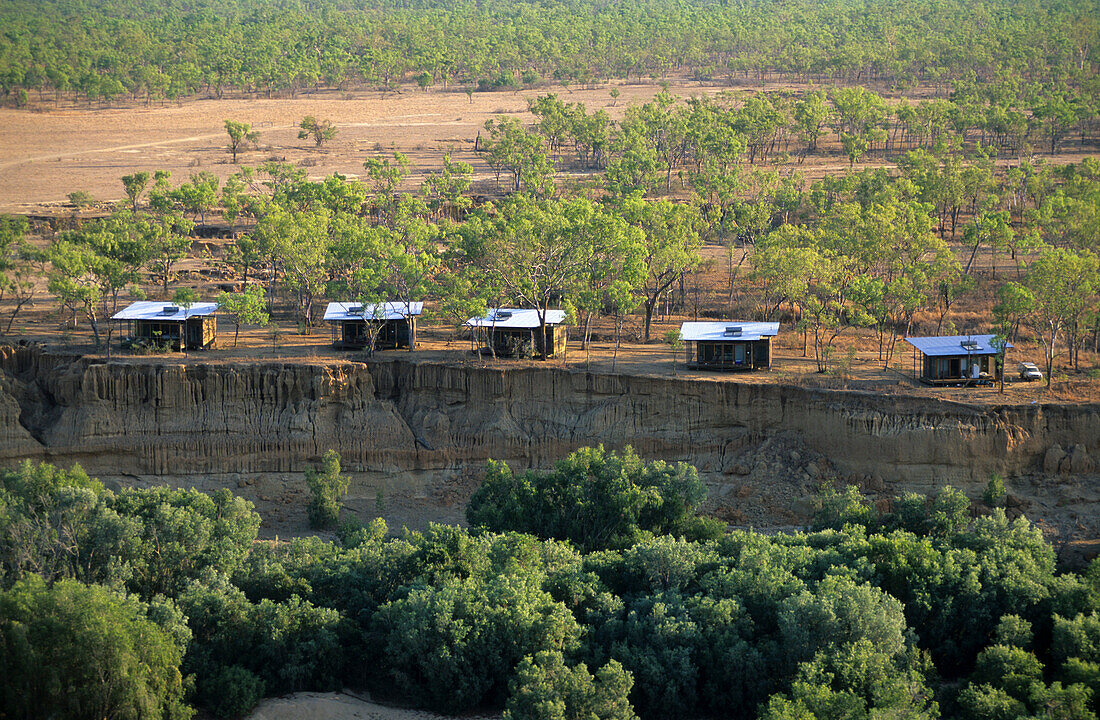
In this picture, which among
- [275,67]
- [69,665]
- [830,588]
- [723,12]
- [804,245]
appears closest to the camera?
[69,665]

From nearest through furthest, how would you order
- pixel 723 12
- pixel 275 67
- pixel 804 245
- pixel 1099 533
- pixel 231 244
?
pixel 1099 533 → pixel 804 245 → pixel 231 244 → pixel 275 67 → pixel 723 12

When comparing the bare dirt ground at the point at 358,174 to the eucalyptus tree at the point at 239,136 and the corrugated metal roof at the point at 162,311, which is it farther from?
the corrugated metal roof at the point at 162,311

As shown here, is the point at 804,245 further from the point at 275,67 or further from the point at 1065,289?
the point at 275,67

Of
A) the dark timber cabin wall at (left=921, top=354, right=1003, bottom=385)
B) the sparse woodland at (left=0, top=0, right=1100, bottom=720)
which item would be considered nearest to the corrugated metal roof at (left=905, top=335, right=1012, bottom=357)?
the dark timber cabin wall at (left=921, top=354, right=1003, bottom=385)

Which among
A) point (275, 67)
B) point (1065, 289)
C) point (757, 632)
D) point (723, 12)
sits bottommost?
point (757, 632)

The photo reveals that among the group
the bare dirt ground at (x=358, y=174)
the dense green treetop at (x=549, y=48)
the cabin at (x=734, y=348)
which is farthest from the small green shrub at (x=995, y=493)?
the dense green treetop at (x=549, y=48)

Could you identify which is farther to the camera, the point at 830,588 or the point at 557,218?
the point at 557,218

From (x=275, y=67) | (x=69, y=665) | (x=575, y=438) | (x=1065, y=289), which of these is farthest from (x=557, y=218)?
(x=275, y=67)

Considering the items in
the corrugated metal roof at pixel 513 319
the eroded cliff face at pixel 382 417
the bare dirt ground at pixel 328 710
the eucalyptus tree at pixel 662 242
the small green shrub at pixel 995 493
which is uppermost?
the eucalyptus tree at pixel 662 242

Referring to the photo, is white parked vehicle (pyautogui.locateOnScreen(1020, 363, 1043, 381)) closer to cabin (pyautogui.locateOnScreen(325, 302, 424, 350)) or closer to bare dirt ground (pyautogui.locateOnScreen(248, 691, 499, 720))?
cabin (pyautogui.locateOnScreen(325, 302, 424, 350))
